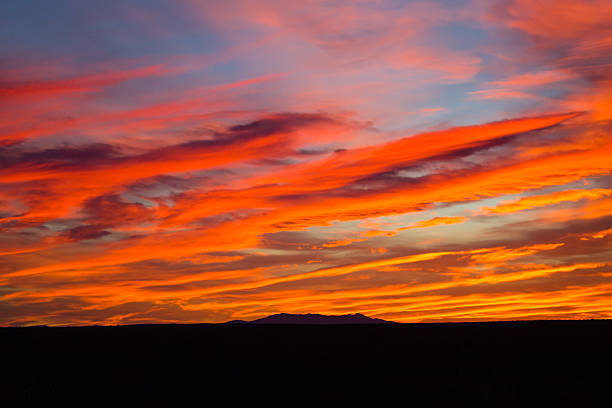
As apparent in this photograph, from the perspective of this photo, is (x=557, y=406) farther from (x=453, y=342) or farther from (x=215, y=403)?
(x=453, y=342)

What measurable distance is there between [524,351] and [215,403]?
1763cm

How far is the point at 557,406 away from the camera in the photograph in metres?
16.0

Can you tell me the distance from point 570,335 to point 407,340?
33.1 ft

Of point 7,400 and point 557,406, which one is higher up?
point 7,400

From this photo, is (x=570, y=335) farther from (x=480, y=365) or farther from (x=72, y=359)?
(x=72, y=359)

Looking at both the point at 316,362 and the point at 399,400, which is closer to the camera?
the point at 399,400

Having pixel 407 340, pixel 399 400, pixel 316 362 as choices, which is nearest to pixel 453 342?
pixel 407 340

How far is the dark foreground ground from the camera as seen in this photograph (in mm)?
17750

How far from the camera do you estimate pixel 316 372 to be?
914 inches

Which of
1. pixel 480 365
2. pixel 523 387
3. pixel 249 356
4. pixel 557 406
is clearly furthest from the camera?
pixel 249 356

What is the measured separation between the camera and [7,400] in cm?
1705

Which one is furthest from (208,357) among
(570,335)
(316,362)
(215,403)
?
(570,335)

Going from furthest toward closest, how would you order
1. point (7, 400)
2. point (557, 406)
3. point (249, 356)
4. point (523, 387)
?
point (249, 356) → point (523, 387) → point (7, 400) → point (557, 406)

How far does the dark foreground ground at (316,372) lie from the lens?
58.2ft
